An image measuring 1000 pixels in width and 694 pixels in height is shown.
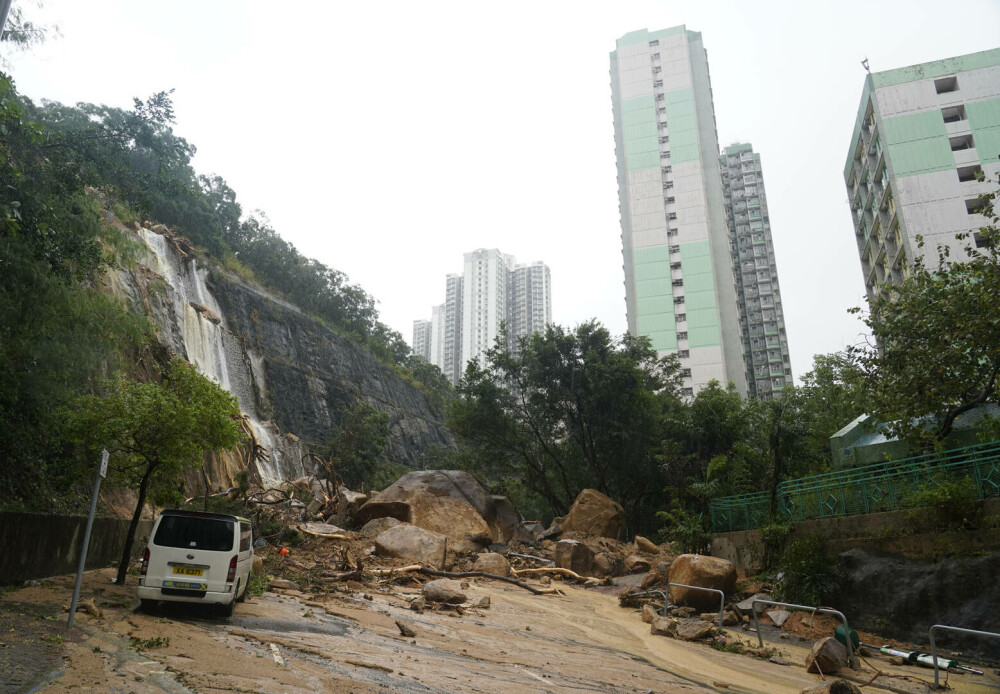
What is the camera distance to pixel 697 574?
16.5m

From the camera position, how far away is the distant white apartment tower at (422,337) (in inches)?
5325

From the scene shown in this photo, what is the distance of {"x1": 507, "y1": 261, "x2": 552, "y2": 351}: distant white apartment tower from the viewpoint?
121 meters

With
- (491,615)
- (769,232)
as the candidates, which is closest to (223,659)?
(491,615)

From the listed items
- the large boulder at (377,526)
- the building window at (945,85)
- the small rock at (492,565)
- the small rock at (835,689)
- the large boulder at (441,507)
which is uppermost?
the building window at (945,85)

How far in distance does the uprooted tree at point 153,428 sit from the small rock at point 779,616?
1265 centimetres

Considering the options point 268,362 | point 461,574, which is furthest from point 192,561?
point 268,362

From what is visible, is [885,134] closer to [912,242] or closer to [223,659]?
[912,242]

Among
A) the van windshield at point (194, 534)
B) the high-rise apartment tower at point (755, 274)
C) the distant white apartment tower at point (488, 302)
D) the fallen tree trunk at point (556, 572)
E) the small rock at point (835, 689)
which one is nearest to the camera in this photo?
the small rock at point (835, 689)

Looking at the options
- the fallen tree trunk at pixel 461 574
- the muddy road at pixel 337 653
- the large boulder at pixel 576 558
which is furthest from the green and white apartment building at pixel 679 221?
the muddy road at pixel 337 653

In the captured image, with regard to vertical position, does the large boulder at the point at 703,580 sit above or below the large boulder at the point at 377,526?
below

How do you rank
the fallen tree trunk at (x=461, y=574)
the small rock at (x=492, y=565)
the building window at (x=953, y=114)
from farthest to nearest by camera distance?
the building window at (x=953, y=114), the small rock at (x=492, y=565), the fallen tree trunk at (x=461, y=574)

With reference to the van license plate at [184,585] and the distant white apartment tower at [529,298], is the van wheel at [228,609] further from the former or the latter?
the distant white apartment tower at [529,298]

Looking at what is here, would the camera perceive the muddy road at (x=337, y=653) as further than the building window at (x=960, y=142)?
No

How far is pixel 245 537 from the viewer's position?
464 inches
